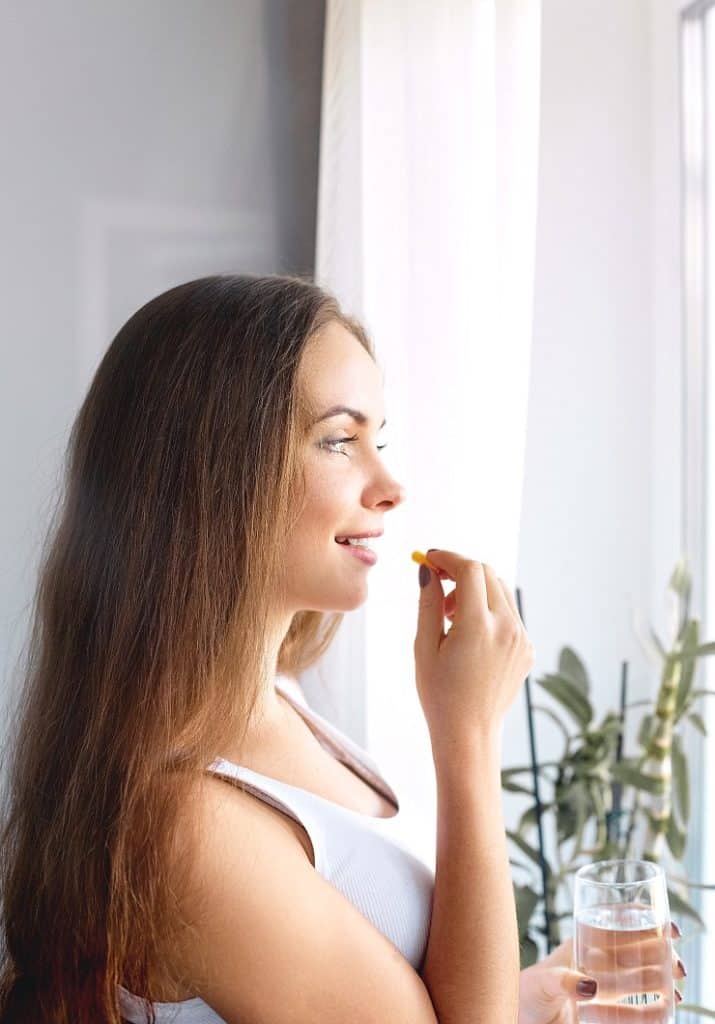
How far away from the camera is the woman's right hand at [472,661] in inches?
35.4

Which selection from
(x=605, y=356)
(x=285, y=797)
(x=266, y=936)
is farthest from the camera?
(x=605, y=356)

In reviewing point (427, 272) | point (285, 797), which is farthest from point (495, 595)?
point (427, 272)

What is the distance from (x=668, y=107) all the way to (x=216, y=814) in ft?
4.81

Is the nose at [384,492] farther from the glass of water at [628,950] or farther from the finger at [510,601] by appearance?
the glass of water at [628,950]

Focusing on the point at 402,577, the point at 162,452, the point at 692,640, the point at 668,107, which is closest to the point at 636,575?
the point at 692,640

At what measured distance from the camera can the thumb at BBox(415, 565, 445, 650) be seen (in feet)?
3.10

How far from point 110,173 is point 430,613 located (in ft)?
3.02

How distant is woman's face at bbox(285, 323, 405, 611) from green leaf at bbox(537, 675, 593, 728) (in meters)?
0.63

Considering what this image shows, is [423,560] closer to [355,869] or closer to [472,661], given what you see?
[472,661]

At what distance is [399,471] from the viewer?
1.39m

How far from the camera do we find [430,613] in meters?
0.96

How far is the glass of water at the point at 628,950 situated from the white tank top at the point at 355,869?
0.48 ft

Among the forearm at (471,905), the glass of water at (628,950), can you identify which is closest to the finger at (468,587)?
the forearm at (471,905)

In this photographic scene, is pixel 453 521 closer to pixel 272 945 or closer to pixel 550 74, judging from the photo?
pixel 272 945
